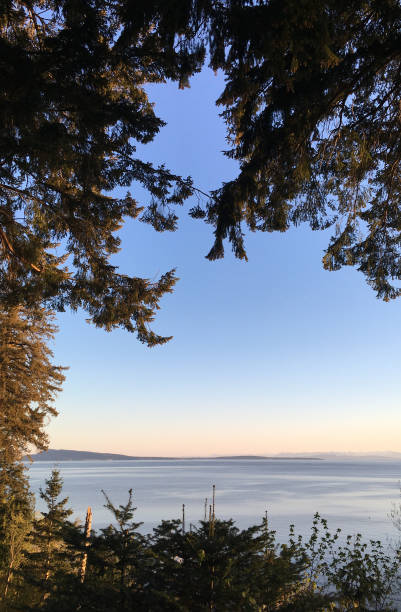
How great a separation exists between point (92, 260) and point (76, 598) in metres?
4.94

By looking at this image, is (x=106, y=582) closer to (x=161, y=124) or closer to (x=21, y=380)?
(x=161, y=124)

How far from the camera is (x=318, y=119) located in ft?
14.2

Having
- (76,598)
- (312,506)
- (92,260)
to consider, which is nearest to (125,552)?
(76,598)

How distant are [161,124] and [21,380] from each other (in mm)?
14588

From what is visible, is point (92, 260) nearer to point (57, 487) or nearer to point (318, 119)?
point (318, 119)

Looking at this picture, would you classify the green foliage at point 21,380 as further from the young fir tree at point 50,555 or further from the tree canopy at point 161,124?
the tree canopy at point 161,124

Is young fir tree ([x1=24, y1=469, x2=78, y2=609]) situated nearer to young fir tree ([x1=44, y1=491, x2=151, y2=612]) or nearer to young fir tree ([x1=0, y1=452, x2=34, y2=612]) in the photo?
young fir tree ([x1=44, y1=491, x2=151, y2=612])

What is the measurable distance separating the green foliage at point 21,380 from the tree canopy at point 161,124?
10.1 m

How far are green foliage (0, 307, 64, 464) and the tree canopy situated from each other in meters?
10.1

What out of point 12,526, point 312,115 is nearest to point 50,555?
point 12,526

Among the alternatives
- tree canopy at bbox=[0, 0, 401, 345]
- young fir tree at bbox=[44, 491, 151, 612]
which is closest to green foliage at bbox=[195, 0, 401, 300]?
tree canopy at bbox=[0, 0, 401, 345]

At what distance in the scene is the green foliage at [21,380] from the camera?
15.9 meters

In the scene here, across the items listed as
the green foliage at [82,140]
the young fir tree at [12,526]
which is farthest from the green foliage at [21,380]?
the green foliage at [82,140]

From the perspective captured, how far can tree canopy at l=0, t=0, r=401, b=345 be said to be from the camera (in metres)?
Result: 3.33
